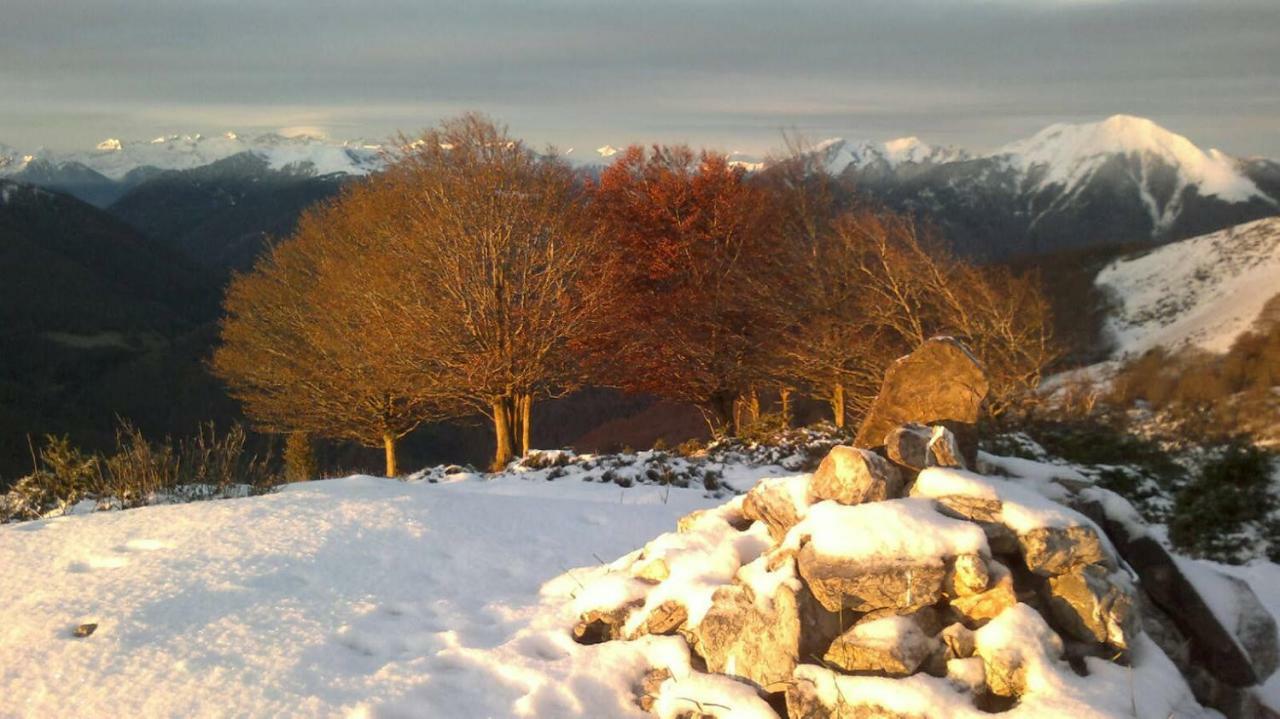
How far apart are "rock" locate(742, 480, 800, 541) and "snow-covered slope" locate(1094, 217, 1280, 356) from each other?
A: 916 inches

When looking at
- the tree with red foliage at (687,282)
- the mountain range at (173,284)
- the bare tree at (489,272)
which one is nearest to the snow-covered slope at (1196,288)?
the mountain range at (173,284)

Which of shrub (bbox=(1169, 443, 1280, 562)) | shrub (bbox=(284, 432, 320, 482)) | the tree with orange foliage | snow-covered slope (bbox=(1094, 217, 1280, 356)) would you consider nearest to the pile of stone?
shrub (bbox=(1169, 443, 1280, 562))

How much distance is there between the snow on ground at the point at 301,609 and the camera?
13.3 ft

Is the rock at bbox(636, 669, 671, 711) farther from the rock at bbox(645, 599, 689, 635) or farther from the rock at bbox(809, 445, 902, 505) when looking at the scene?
the rock at bbox(809, 445, 902, 505)

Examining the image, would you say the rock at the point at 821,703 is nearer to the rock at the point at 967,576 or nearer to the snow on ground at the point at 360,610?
the snow on ground at the point at 360,610

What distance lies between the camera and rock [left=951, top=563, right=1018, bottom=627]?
4.03m

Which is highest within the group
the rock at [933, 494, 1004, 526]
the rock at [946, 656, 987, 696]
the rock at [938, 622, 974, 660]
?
the rock at [933, 494, 1004, 526]

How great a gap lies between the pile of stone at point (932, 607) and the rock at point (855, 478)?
0.01 m

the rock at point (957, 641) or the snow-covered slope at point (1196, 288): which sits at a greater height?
the rock at point (957, 641)

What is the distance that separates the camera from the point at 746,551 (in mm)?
5113

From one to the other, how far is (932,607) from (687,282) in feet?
59.9

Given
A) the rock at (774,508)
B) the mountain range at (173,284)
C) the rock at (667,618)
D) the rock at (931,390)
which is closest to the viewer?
the rock at (667,618)

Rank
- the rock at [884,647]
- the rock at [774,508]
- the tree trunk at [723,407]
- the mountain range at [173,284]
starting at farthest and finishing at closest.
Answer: the mountain range at [173,284]
the tree trunk at [723,407]
the rock at [774,508]
the rock at [884,647]

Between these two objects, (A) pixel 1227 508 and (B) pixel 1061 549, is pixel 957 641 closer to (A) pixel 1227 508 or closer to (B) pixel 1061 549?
(B) pixel 1061 549
